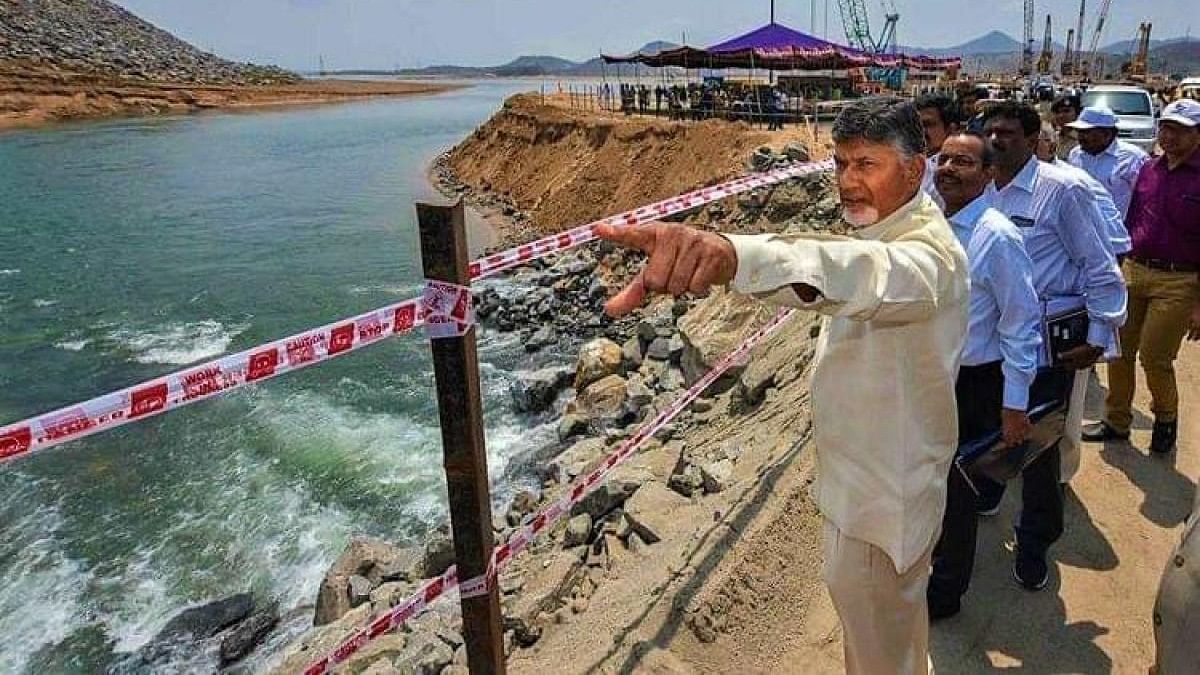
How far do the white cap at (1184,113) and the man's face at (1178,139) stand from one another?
2cm

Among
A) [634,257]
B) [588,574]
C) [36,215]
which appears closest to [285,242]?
[36,215]

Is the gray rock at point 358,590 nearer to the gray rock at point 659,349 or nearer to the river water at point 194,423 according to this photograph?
the river water at point 194,423

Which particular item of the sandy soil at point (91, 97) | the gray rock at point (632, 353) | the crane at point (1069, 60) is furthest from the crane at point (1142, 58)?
the sandy soil at point (91, 97)

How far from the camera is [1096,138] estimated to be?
5.24 metres

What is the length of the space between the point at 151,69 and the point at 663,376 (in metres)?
83.0

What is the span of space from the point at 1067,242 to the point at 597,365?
6277 millimetres

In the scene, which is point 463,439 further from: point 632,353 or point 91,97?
point 91,97

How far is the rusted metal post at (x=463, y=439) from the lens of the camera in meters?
2.26

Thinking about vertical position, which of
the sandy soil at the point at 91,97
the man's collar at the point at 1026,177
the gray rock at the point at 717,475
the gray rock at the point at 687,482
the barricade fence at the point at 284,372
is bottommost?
the gray rock at the point at 687,482

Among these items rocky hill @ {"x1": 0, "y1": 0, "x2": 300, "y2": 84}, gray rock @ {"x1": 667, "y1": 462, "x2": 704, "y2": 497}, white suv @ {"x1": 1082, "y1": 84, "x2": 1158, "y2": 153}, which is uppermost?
rocky hill @ {"x1": 0, "y1": 0, "x2": 300, "y2": 84}

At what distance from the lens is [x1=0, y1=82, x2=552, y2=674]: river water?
6.45 m

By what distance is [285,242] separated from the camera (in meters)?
20.6

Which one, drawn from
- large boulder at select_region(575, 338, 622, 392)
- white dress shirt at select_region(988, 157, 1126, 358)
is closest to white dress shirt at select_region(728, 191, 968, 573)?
white dress shirt at select_region(988, 157, 1126, 358)

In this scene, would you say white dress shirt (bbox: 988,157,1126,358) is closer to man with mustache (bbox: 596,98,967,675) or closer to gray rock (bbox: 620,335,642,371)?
man with mustache (bbox: 596,98,967,675)
